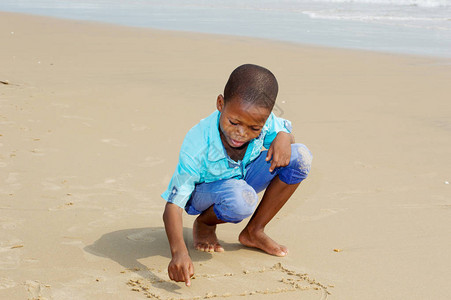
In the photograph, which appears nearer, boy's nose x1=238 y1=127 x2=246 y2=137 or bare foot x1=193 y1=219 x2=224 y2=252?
boy's nose x1=238 y1=127 x2=246 y2=137

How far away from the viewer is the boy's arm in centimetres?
239

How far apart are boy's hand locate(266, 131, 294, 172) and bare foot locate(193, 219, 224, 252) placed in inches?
17.6

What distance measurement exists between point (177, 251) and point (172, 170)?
1538 millimetres

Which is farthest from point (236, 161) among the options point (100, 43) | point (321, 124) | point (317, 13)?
point (317, 13)

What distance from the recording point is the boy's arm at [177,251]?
239 centimetres

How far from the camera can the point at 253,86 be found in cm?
249

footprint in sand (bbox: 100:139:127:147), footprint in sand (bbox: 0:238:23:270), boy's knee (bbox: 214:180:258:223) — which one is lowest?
footprint in sand (bbox: 100:139:127:147)

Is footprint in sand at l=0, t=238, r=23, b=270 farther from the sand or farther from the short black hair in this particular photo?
the short black hair

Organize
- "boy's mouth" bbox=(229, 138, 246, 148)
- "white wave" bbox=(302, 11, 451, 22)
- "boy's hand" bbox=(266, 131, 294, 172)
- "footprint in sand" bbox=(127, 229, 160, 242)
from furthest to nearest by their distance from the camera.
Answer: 1. "white wave" bbox=(302, 11, 451, 22)
2. "footprint in sand" bbox=(127, 229, 160, 242)
3. "boy's hand" bbox=(266, 131, 294, 172)
4. "boy's mouth" bbox=(229, 138, 246, 148)

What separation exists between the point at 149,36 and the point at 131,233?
817 centimetres

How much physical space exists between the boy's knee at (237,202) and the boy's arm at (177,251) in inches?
9.1

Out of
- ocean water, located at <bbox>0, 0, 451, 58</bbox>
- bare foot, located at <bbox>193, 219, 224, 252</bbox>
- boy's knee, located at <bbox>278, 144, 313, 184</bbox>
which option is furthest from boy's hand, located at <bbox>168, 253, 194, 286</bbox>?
ocean water, located at <bbox>0, 0, 451, 58</bbox>

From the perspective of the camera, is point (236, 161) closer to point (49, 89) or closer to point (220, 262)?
point (220, 262)

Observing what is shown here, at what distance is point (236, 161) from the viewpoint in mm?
2791
